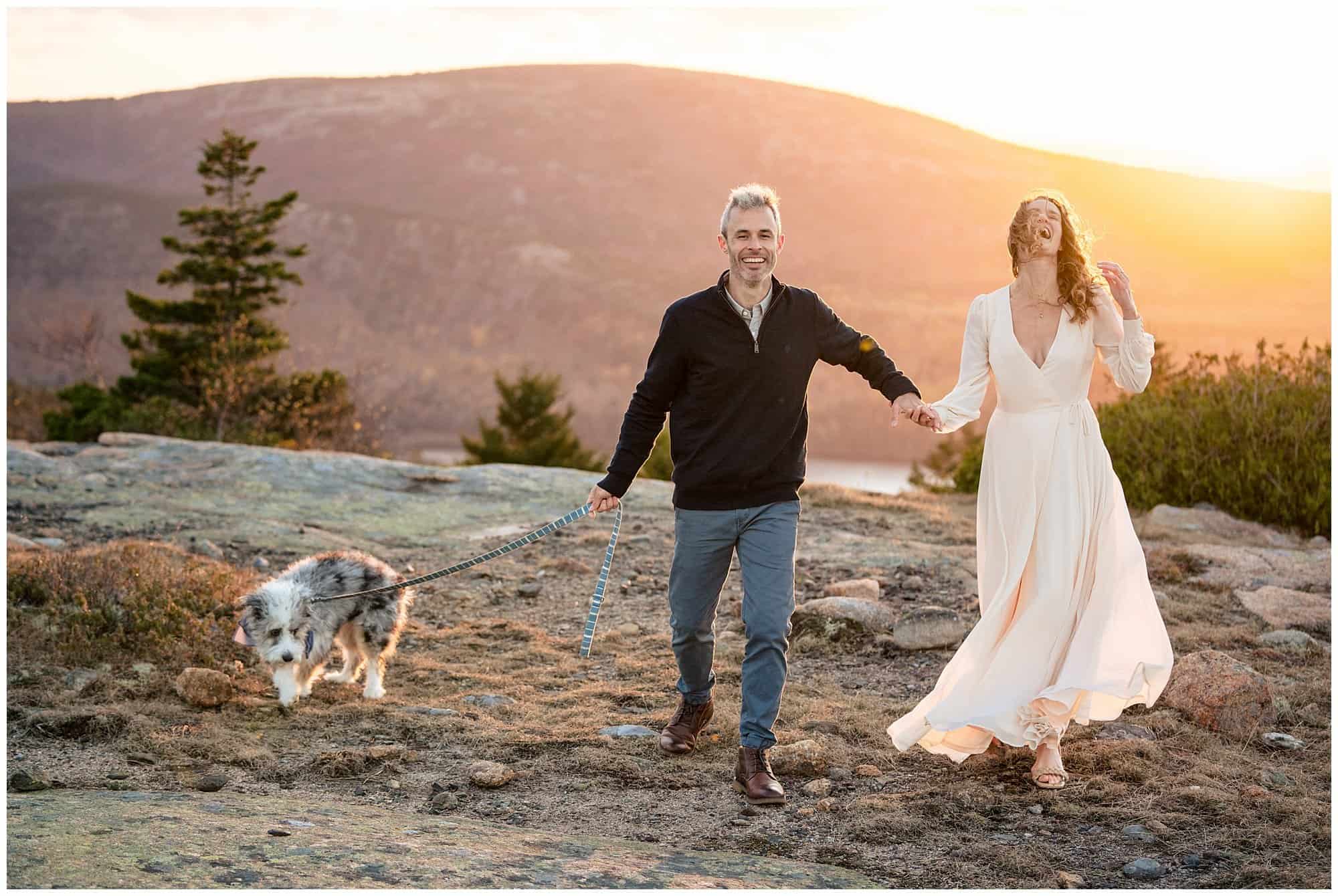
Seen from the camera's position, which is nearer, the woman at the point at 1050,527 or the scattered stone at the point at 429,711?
the woman at the point at 1050,527

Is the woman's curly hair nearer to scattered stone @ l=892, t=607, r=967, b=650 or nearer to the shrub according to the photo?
scattered stone @ l=892, t=607, r=967, b=650

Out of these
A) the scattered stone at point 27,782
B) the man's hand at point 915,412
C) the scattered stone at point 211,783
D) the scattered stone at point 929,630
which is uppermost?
the man's hand at point 915,412

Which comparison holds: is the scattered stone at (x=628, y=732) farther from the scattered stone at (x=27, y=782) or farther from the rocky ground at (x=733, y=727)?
the scattered stone at (x=27, y=782)

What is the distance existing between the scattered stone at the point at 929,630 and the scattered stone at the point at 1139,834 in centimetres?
268

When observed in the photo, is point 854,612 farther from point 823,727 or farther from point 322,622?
point 322,622

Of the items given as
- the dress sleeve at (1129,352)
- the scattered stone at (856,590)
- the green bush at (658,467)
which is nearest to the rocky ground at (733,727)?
the scattered stone at (856,590)

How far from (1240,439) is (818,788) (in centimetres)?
927

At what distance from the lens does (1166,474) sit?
12.6 m

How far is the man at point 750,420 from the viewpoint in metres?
4.74

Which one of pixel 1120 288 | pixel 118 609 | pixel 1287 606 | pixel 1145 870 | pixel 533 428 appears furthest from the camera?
pixel 533 428

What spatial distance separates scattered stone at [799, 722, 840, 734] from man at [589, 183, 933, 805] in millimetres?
883

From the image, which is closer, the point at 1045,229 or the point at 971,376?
the point at 1045,229

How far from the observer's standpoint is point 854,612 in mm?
7449

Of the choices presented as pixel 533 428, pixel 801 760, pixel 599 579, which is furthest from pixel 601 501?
pixel 533 428
